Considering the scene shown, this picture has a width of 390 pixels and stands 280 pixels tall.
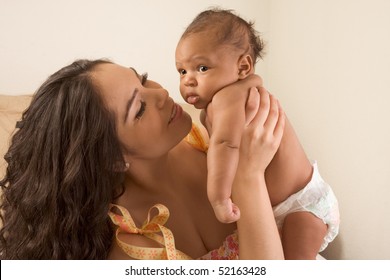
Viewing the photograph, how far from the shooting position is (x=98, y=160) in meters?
0.89

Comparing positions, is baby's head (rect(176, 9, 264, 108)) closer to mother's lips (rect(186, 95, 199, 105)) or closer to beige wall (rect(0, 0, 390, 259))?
mother's lips (rect(186, 95, 199, 105))

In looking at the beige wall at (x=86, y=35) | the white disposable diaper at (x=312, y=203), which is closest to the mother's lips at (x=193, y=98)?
the white disposable diaper at (x=312, y=203)

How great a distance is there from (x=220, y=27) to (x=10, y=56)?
43.5 inches

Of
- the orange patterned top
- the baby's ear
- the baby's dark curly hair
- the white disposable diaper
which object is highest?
the baby's dark curly hair

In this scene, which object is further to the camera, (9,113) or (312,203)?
(9,113)

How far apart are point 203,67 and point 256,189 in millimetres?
264

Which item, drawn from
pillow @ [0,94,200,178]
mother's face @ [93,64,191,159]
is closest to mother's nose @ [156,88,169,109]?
mother's face @ [93,64,191,159]

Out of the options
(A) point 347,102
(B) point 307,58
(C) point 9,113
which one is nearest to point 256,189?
(A) point 347,102

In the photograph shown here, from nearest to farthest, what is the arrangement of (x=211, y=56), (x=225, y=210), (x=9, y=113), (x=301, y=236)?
(x=225, y=210)
(x=211, y=56)
(x=301, y=236)
(x=9, y=113)

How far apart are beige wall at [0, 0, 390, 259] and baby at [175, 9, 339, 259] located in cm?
52

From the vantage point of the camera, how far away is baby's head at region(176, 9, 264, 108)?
864 mm

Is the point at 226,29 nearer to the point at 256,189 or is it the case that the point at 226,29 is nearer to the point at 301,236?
the point at 256,189

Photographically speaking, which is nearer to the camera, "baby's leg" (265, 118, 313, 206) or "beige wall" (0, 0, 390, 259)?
"baby's leg" (265, 118, 313, 206)

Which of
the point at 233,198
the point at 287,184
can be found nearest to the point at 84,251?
the point at 233,198
